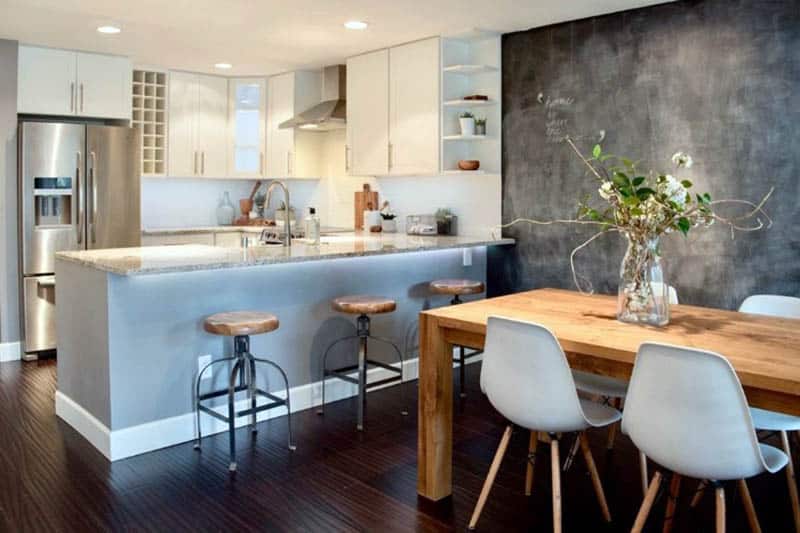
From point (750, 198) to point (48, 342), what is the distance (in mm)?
4903

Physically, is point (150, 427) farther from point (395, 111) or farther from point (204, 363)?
point (395, 111)

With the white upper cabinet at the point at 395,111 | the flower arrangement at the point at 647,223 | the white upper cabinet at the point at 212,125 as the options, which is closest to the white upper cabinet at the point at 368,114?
the white upper cabinet at the point at 395,111

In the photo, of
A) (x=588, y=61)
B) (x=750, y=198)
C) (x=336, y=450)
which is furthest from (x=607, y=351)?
(x=588, y=61)

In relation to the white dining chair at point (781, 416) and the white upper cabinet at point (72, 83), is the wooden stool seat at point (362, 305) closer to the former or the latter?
the white dining chair at point (781, 416)

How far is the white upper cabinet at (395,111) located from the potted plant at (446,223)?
0.39m

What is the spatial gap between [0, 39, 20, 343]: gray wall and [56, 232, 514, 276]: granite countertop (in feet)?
5.54

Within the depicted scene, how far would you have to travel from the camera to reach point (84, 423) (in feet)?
11.6

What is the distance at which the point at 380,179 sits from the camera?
5996mm

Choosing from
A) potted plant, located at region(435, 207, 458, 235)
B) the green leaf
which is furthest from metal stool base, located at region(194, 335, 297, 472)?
potted plant, located at region(435, 207, 458, 235)

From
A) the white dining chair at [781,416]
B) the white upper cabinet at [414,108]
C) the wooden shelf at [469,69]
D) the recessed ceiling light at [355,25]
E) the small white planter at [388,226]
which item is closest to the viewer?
the white dining chair at [781,416]

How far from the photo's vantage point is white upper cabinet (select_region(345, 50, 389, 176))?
213 inches

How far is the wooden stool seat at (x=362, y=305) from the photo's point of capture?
3787 mm

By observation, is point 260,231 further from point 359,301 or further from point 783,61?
point 783,61

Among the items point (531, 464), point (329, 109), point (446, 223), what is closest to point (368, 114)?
point (329, 109)
